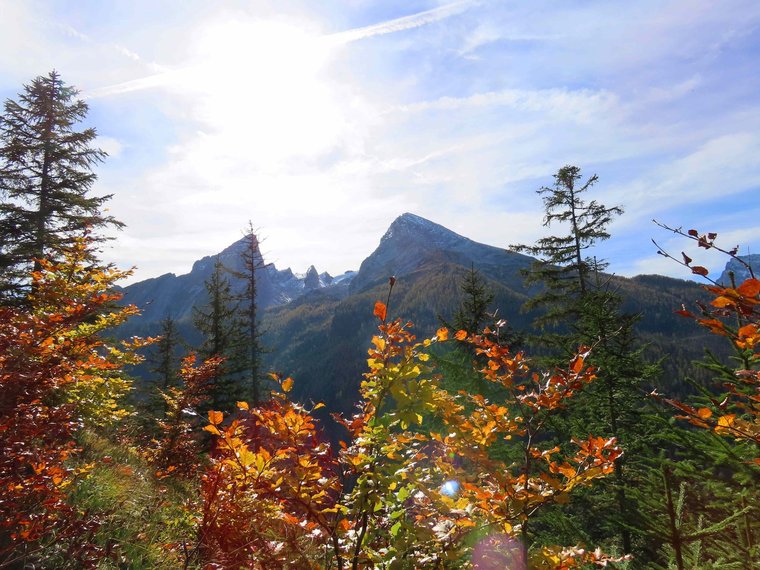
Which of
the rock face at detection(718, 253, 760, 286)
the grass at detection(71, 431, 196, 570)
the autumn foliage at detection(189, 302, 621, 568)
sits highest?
the rock face at detection(718, 253, 760, 286)

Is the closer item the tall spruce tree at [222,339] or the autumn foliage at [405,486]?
the autumn foliage at [405,486]

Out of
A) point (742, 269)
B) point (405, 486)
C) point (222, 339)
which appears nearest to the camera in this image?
point (742, 269)

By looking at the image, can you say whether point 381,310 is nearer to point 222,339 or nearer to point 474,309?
point 474,309

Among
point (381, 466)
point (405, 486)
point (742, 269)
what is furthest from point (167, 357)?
point (742, 269)

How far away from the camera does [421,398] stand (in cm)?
251

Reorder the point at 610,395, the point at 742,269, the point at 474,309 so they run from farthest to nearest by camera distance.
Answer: the point at 474,309
the point at 610,395
the point at 742,269

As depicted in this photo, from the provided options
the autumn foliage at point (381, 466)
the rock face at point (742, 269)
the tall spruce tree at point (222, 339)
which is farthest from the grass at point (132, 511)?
the tall spruce tree at point (222, 339)

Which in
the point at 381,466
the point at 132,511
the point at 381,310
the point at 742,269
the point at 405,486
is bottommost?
the point at 132,511

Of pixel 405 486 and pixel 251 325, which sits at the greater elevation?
pixel 251 325

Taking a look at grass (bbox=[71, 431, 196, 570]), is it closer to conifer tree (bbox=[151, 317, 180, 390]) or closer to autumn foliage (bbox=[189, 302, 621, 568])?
autumn foliage (bbox=[189, 302, 621, 568])

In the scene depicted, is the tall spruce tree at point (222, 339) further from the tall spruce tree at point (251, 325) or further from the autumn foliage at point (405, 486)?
the autumn foliage at point (405, 486)

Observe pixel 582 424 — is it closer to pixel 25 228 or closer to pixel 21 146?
pixel 25 228

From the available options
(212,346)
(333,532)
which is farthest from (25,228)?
(333,532)

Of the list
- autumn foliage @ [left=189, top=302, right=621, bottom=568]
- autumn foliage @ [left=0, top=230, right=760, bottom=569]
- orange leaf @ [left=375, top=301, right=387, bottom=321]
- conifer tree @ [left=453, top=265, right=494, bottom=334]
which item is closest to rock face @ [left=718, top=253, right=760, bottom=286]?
autumn foliage @ [left=0, top=230, right=760, bottom=569]
